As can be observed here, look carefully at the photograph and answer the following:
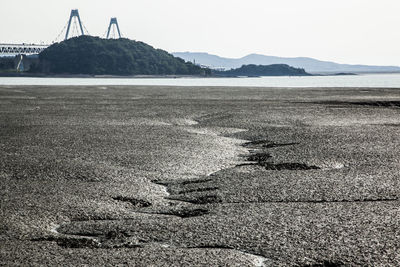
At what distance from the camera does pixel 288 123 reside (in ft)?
35.0

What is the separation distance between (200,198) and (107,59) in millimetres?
100257

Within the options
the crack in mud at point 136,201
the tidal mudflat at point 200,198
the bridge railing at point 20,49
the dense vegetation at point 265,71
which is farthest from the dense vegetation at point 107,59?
the crack in mud at point 136,201

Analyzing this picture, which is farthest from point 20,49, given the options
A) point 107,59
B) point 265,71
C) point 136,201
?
point 136,201

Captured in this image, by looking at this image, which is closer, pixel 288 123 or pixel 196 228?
pixel 196 228

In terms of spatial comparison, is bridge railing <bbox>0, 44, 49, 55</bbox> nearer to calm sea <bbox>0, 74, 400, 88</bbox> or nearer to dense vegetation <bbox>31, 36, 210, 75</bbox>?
dense vegetation <bbox>31, 36, 210, 75</bbox>

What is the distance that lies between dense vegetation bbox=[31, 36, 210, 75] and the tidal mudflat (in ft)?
302

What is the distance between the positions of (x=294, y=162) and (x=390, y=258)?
331 cm

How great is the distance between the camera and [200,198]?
4.43 meters

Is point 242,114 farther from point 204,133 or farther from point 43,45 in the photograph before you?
point 43,45

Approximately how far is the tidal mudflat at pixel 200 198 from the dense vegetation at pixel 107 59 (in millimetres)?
92134

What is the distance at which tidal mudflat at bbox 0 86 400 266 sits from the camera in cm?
304

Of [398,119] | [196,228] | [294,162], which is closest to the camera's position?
[196,228]

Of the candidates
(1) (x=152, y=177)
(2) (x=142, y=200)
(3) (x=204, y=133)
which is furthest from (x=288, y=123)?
(2) (x=142, y=200)

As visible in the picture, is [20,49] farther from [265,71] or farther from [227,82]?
[265,71]
